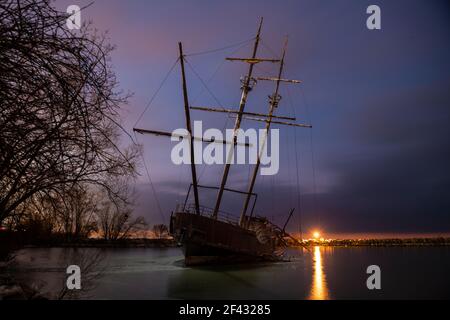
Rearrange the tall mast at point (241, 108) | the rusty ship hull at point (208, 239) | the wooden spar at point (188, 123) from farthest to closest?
the tall mast at point (241, 108) < the rusty ship hull at point (208, 239) < the wooden spar at point (188, 123)

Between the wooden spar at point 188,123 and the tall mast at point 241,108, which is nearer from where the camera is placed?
the wooden spar at point 188,123

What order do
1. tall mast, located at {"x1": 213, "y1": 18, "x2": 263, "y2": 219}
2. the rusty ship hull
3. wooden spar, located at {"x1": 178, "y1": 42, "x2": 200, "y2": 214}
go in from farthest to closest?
tall mast, located at {"x1": 213, "y1": 18, "x2": 263, "y2": 219}
the rusty ship hull
wooden spar, located at {"x1": 178, "y1": 42, "x2": 200, "y2": 214}

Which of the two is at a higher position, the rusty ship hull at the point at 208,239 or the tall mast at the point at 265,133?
the tall mast at the point at 265,133

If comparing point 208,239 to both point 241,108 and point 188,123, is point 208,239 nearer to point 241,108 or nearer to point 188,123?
point 188,123

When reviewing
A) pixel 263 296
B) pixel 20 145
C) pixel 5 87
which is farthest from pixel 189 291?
pixel 5 87

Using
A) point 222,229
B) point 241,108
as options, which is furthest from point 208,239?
point 241,108

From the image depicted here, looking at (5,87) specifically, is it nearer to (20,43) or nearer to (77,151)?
(20,43)

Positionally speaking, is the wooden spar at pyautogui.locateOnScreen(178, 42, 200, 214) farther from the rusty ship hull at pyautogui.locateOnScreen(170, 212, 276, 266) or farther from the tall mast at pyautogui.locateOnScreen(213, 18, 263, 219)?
the tall mast at pyautogui.locateOnScreen(213, 18, 263, 219)

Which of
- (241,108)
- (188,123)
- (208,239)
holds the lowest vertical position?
(208,239)

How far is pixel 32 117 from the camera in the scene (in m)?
3.34

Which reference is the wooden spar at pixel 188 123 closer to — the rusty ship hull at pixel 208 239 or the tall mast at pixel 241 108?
the rusty ship hull at pixel 208 239

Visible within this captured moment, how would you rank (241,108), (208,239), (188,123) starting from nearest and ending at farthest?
(188,123) < (208,239) < (241,108)

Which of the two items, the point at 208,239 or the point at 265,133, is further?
the point at 265,133
